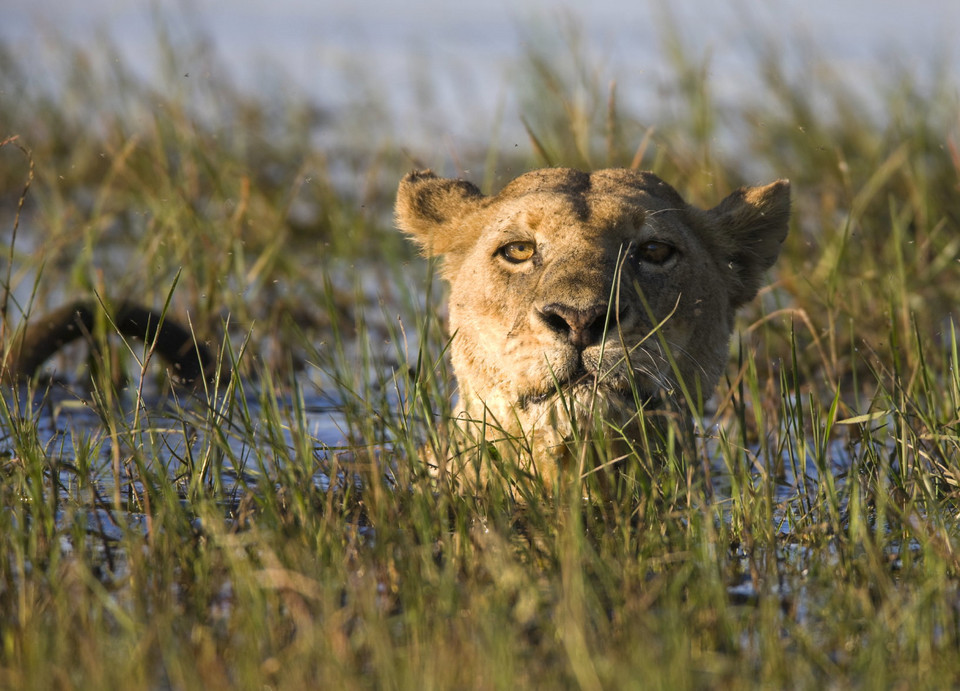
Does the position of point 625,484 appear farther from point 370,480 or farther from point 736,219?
point 736,219

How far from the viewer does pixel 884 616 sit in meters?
3.13

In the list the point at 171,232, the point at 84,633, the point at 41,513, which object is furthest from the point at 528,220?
the point at 171,232

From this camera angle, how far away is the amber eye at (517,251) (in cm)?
462

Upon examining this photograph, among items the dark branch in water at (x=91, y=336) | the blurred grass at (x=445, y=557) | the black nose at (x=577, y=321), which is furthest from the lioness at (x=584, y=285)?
the dark branch in water at (x=91, y=336)

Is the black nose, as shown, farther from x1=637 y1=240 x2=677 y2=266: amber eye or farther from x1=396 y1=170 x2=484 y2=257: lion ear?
x1=396 y1=170 x2=484 y2=257: lion ear

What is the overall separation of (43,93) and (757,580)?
10.9 metres

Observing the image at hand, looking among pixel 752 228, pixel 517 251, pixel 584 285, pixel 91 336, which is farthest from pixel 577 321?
pixel 91 336

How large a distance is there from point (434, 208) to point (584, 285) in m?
1.36

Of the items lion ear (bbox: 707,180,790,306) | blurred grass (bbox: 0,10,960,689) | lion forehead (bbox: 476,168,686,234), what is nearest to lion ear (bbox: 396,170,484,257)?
lion forehead (bbox: 476,168,686,234)

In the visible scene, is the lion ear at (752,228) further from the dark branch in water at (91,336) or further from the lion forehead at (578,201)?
the dark branch in water at (91,336)

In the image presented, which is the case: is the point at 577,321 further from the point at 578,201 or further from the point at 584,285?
the point at 578,201

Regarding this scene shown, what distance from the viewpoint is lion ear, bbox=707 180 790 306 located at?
5.10m

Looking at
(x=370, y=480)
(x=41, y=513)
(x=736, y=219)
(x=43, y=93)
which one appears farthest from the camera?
(x=43, y=93)

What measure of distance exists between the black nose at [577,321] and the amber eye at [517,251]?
0.66 meters
